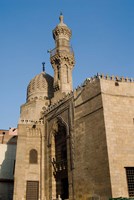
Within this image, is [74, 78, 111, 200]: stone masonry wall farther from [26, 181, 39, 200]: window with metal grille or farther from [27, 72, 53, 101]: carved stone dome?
[27, 72, 53, 101]: carved stone dome

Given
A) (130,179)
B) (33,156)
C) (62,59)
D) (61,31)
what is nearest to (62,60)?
(62,59)

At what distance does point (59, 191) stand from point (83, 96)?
8197 mm

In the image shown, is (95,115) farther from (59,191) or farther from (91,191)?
(59,191)

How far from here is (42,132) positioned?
965 inches

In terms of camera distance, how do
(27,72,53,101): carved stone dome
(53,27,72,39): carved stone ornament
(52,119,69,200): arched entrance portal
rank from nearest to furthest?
(52,119,69,200): arched entrance portal < (53,27,72,39): carved stone ornament < (27,72,53,101): carved stone dome

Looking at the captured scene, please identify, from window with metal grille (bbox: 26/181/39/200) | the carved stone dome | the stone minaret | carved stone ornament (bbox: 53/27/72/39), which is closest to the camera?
window with metal grille (bbox: 26/181/39/200)

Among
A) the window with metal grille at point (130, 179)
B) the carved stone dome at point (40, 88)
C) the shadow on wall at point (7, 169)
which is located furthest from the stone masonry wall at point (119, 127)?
the shadow on wall at point (7, 169)

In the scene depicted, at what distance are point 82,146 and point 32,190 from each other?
21.7 ft

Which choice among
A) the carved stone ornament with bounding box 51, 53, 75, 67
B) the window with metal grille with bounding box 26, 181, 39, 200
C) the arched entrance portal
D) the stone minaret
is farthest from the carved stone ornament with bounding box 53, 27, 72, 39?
the window with metal grille with bounding box 26, 181, 39, 200

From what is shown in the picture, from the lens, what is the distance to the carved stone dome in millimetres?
30148

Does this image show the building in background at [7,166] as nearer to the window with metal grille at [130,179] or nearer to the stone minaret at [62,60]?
the stone minaret at [62,60]

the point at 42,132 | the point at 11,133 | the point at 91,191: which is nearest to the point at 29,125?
the point at 42,132

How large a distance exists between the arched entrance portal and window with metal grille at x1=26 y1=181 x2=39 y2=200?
181 centimetres

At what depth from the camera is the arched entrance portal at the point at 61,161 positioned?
69.3 ft
